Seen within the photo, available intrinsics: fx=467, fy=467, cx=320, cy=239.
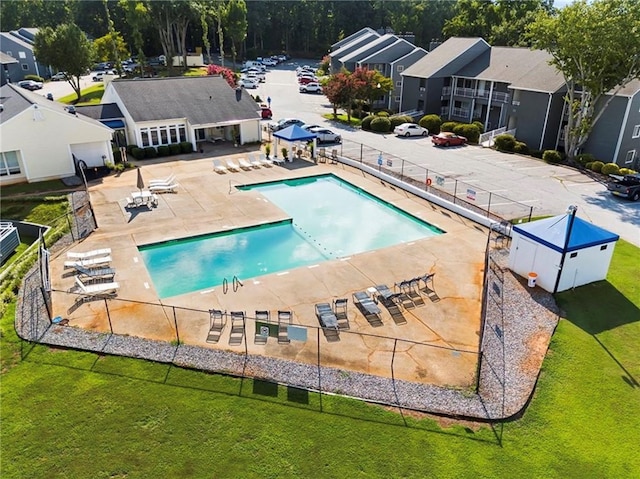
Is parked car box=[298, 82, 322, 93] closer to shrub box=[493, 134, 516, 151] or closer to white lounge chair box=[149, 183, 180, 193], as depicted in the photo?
shrub box=[493, 134, 516, 151]

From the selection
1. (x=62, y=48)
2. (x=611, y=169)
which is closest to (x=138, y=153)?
(x=62, y=48)

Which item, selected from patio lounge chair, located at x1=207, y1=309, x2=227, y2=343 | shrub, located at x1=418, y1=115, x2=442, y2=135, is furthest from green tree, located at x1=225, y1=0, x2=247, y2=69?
patio lounge chair, located at x1=207, y1=309, x2=227, y2=343

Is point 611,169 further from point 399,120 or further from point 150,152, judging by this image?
point 150,152

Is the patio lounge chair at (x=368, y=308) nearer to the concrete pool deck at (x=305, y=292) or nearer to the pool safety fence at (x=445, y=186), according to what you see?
the concrete pool deck at (x=305, y=292)

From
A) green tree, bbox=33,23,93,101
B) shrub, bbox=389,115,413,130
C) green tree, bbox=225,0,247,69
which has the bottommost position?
shrub, bbox=389,115,413,130

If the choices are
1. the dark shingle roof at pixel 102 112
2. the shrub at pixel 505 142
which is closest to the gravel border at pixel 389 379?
the dark shingle roof at pixel 102 112
